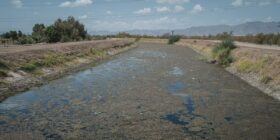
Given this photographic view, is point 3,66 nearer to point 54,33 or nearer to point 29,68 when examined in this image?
point 29,68

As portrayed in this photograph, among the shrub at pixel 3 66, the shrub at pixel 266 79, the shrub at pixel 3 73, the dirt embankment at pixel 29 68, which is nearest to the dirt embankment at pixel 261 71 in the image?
the shrub at pixel 266 79

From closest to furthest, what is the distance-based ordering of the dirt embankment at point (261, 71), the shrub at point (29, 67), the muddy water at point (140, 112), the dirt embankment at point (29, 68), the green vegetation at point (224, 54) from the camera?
the muddy water at point (140, 112)
the dirt embankment at point (261, 71)
the dirt embankment at point (29, 68)
the shrub at point (29, 67)
the green vegetation at point (224, 54)

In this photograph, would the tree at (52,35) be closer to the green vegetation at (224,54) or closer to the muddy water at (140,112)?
the green vegetation at (224,54)

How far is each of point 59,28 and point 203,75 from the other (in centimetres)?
6294

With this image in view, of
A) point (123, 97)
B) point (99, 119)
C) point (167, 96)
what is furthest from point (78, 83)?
point (99, 119)

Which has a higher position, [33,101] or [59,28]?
[59,28]

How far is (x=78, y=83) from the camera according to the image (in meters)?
24.5

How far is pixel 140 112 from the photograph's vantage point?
15648mm

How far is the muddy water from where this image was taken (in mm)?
12523

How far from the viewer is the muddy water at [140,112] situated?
12523mm

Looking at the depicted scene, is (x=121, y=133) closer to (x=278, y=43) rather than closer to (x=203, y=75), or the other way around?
(x=203, y=75)

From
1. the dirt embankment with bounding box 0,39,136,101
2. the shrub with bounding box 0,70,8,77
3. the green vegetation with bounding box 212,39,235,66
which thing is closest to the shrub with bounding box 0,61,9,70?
the dirt embankment with bounding box 0,39,136,101

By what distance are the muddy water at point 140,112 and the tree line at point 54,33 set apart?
5178cm

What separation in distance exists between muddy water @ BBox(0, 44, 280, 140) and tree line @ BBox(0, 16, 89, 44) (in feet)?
170
